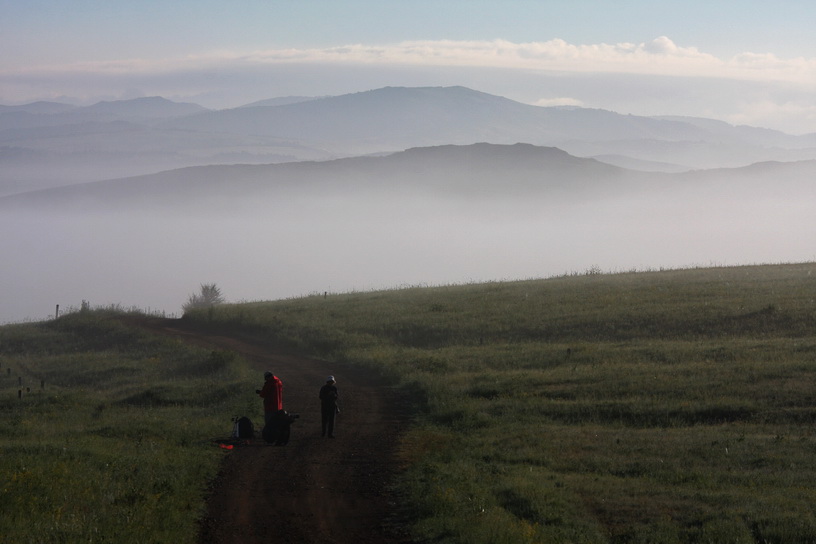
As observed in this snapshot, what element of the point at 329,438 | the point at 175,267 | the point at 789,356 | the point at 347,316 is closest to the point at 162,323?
the point at 347,316

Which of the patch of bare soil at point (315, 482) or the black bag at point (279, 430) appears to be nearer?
the patch of bare soil at point (315, 482)

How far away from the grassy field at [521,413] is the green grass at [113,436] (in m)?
0.07

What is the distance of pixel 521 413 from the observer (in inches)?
832

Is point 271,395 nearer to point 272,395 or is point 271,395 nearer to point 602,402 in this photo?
point 272,395

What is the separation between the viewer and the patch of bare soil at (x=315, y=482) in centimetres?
1284

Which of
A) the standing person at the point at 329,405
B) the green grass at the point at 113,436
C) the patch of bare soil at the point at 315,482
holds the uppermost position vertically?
the standing person at the point at 329,405

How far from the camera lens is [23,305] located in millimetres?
119438

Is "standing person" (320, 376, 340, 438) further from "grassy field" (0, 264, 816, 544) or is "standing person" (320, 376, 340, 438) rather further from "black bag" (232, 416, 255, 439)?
"grassy field" (0, 264, 816, 544)

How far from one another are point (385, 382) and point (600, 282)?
19410 mm

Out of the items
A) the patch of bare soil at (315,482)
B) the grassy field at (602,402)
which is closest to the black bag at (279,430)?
the patch of bare soil at (315,482)

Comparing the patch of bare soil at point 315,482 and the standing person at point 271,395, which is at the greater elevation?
the standing person at point 271,395

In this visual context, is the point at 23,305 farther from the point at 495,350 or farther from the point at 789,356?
the point at 789,356

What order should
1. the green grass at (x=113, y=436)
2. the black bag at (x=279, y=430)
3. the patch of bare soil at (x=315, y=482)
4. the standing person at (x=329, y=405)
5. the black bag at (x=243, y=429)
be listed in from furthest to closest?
the standing person at (x=329, y=405), the black bag at (x=243, y=429), the black bag at (x=279, y=430), the patch of bare soil at (x=315, y=482), the green grass at (x=113, y=436)

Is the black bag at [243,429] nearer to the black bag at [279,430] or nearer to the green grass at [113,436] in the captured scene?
the black bag at [279,430]
